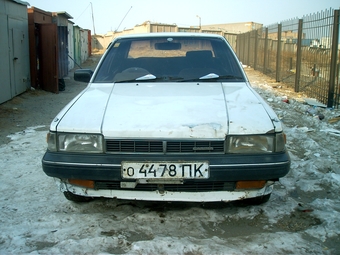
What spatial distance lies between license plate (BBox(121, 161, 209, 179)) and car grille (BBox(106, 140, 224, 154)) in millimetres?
107

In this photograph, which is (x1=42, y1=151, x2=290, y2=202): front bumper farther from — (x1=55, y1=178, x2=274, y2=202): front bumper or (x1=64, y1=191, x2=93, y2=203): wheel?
(x1=64, y1=191, x2=93, y2=203): wheel

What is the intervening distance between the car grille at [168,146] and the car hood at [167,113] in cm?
5

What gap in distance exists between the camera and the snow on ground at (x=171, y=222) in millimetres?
2676

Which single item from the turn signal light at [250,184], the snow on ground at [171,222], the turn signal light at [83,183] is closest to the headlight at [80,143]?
the turn signal light at [83,183]

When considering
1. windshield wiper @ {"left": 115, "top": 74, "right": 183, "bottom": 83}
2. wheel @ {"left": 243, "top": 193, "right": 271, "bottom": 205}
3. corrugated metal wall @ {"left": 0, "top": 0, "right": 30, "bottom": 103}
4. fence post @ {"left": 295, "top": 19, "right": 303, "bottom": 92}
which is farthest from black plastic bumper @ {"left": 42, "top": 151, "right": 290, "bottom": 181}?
fence post @ {"left": 295, "top": 19, "right": 303, "bottom": 92}

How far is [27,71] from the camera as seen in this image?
1139 cm

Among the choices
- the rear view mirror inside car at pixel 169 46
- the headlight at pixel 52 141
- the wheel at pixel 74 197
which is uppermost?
the rear view mirror inside car at pixel 169 46

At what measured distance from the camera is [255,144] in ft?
9.46

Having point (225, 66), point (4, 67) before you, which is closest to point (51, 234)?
point (225, 66)

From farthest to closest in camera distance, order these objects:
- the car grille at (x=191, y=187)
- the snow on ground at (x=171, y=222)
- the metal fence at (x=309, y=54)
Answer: the metal fence at (x=309, y=54), the car grille at (x=191, y=187), the snow on ground at (x=171, y=222)

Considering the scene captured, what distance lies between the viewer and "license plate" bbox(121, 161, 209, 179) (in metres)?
2.77

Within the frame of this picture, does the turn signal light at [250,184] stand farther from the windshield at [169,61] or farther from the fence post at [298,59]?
the fence post at [298,59]

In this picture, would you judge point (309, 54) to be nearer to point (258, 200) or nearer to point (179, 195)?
point (258, 200)

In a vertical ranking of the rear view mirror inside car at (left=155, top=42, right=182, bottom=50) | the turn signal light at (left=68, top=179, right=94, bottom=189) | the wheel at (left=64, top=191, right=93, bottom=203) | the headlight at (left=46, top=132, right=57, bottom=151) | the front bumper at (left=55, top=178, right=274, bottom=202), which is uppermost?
the rear view mirror inside car at (left=155, top=42, right=182, bottom=50)
